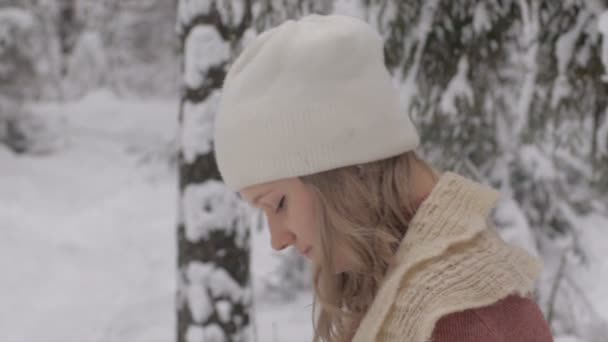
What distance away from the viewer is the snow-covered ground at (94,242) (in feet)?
15.0

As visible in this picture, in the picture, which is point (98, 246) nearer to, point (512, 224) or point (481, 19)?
point (512, 224)

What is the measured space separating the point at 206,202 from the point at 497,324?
2212mm

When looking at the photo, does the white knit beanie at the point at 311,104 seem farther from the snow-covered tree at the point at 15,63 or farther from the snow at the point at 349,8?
the snow-covered tree at the point at 15,63

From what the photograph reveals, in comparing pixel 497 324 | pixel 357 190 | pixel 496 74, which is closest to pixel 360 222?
pixel 357 190

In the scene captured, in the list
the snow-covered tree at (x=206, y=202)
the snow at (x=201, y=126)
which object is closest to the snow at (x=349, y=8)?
the snow-covered tree at (x=206, y=202)

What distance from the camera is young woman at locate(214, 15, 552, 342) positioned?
4.63ft

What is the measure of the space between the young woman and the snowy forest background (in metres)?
1.47

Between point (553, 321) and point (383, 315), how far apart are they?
382 cm

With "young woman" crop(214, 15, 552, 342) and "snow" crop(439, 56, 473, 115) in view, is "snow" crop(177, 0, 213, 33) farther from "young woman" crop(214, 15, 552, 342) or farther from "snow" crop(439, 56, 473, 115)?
"young woman" crop(214, 15, 552, 342)

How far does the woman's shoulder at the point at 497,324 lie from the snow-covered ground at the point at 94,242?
8.13 feet

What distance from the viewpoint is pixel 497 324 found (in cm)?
139

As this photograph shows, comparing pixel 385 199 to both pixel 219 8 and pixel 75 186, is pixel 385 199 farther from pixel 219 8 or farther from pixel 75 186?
pixel 75 186

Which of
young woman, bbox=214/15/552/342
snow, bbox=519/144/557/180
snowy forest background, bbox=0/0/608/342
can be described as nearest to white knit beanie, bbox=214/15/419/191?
young woman, bbox=214/15/552/342

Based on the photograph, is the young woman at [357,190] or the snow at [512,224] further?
the snow at [512,224]
